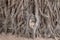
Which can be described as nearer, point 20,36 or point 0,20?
point 20,36

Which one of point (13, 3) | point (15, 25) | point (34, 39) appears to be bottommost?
point (34, 39)

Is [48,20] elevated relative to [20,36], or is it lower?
elevated

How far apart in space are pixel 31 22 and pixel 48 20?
0.20 metres

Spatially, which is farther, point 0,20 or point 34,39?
point 0,20

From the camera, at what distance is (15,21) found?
1912mm

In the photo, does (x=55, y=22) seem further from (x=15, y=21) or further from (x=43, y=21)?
(x=15, y=21)

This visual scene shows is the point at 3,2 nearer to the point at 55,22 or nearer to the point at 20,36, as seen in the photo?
the point at 20,36

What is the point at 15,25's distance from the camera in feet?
6.21

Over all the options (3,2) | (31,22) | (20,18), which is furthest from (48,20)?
(3,2)

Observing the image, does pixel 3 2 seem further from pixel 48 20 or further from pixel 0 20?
pixel 48 20

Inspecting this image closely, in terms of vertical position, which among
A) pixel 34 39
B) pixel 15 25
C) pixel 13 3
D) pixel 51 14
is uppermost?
pixel 13 3

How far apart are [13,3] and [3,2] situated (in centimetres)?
14

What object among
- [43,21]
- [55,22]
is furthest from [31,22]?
[55,22]

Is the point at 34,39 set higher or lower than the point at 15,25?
lower
